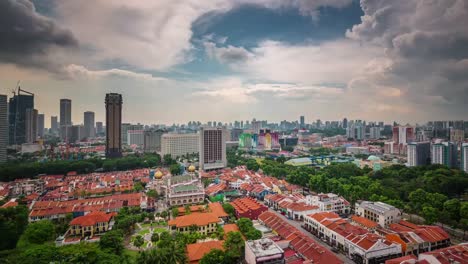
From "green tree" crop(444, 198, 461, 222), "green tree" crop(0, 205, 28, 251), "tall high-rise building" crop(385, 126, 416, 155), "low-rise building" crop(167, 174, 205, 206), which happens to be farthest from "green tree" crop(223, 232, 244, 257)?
"tall high-rise building" crop(385, 126, 416, 155)

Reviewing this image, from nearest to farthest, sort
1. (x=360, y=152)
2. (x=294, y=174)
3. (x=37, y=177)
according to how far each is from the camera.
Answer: (x=294, y=174) < (x=37, y=177) < (x=360, y=152)

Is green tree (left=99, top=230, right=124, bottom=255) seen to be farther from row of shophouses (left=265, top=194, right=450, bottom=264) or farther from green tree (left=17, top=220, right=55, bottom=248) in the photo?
row of shophouses (left=265, top=194, right=450, bottom=264)

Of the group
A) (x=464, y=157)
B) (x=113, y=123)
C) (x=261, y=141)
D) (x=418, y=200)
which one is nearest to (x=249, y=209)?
(x=418, y=200)

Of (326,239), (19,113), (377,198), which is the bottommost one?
(326,239)

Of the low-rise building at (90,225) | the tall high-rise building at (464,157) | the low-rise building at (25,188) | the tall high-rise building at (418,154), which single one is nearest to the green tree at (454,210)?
the tall high-rise building at (464,157)

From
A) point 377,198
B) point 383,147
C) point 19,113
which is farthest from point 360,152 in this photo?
point 19,113

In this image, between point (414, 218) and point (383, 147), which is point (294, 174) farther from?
point (383, 147)
